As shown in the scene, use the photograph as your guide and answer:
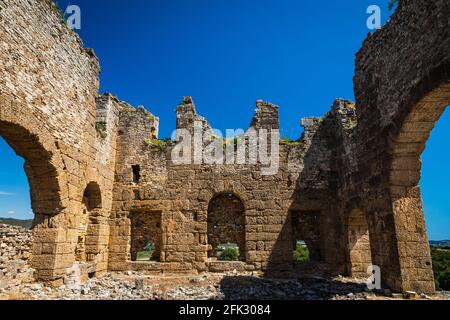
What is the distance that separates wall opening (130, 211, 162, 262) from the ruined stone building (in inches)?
1.8

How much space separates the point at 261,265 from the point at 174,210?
3426mm

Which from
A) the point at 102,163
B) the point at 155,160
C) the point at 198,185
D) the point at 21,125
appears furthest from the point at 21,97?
the point at 198,185

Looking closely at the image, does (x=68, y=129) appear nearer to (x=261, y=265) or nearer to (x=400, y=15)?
(x=261, y=265)

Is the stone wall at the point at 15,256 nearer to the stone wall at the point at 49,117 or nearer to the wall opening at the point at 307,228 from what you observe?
the stone wall at the point at 49,117

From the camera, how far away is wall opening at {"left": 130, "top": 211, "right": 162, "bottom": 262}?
10852mm

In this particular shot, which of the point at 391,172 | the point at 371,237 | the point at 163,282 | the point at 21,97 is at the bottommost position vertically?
the point at 163,282

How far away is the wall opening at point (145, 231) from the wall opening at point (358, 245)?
6.30 meters

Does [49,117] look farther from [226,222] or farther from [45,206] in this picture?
[226,222]

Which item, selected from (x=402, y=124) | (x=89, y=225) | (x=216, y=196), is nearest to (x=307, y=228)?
(x=216, y=196)

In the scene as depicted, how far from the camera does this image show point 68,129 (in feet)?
27.2

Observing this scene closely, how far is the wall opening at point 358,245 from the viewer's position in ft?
31.8

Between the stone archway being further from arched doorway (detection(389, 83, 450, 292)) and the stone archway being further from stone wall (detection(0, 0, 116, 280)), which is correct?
arched doorway (detection(389, 83, 450, 292))

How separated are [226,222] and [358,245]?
14.3 ft

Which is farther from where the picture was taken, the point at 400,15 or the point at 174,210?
the point at 174,210
